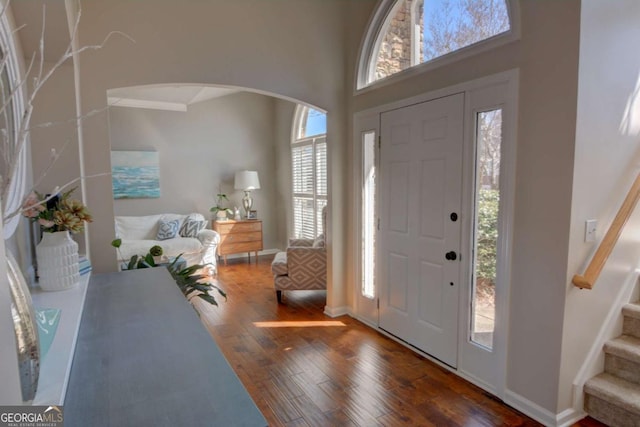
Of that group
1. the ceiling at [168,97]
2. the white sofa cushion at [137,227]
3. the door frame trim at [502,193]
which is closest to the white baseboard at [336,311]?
the door frame trim at [502,193]

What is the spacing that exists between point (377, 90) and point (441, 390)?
2.49 meters

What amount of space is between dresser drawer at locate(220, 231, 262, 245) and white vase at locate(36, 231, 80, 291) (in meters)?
4.51

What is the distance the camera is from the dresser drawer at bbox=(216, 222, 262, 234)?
6168 mm

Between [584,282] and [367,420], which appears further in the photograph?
[367,420]

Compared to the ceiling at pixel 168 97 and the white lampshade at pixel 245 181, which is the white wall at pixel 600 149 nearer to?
the ceiling at pixel 168 97

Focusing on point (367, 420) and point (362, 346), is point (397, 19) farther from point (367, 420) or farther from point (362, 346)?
point (367, 420)

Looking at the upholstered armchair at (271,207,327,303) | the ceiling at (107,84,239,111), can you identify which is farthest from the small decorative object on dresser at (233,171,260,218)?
the upholstered armchair at (271,207,327,303)

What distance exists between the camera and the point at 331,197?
3.72 meters

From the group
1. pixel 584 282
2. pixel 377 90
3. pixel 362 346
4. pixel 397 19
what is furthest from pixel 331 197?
pixel 584 282

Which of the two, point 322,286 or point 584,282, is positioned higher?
point 584,282

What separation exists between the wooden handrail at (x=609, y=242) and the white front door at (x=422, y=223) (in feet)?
2.56

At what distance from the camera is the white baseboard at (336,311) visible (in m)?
3.84

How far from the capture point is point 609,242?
2068 mm

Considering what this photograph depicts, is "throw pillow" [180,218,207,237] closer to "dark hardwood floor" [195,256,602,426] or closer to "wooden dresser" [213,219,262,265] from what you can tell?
"wooden dresser" [213,219,262,265]
